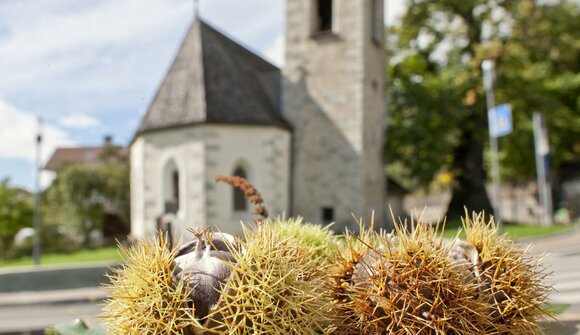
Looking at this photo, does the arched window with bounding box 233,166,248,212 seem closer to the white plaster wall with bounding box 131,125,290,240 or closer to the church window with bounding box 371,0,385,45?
the white plaster wall with bounding box 131,125,290,240

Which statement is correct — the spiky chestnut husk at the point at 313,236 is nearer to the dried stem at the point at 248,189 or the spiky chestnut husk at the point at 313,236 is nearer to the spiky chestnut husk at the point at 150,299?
the dried stem at the point at 248,189

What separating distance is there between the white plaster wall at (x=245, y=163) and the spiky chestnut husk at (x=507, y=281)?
1715cm

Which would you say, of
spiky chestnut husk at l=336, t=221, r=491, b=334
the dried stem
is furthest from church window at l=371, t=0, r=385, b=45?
spiky chestnut husk at l=336, t=221, r=491, b=334

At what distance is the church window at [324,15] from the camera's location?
22266 mm

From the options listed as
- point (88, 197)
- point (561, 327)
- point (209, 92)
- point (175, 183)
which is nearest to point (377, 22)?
point (209, 92)

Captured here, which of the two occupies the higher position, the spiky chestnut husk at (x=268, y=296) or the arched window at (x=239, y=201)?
the spiky chestnut husk at (x=268, y=296)

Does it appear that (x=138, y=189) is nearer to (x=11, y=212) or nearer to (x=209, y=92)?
(x=209, y=92)

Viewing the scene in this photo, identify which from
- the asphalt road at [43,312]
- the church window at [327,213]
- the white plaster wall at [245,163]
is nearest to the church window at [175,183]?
the white plaster wall at [245,163]

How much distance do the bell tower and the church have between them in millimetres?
41

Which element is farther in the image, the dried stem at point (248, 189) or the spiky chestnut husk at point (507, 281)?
the dried stem at point (248, 189)

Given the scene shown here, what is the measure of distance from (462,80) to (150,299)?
80.4 ft

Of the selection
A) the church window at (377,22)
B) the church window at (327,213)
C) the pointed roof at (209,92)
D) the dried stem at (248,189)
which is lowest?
the church window at (327,213)

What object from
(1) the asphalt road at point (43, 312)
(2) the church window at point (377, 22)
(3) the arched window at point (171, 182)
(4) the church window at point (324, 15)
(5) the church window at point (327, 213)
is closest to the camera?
(1) the asphalt road at point (43, 312)

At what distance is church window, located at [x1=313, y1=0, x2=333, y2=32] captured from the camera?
22.3 metres
